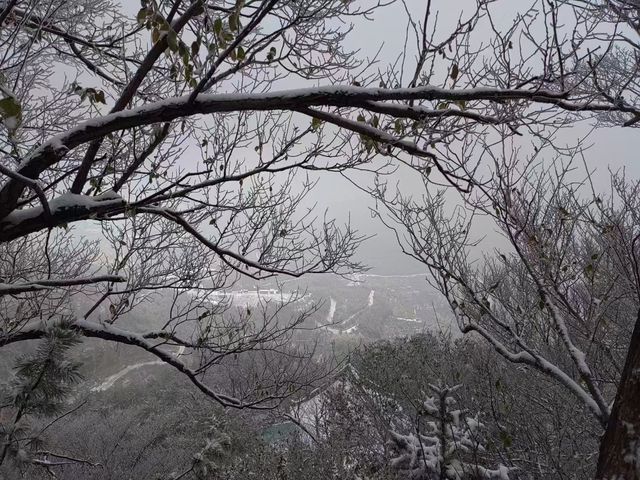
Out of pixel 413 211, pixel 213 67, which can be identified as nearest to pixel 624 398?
pixel 213 67

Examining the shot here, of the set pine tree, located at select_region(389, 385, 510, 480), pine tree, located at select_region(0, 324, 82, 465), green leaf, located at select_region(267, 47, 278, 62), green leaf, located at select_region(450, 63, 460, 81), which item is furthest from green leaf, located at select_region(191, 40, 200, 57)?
pine tree, located at select_region(389, 385, 510, 480)

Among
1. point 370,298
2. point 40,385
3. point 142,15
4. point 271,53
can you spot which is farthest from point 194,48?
point 370,298

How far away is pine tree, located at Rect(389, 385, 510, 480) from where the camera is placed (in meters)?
4.93

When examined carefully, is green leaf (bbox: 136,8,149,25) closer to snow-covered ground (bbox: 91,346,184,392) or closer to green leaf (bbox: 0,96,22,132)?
green leaf (bbox: 0,96,22,132)

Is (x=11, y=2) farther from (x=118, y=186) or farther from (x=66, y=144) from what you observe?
(x=118, y=186)

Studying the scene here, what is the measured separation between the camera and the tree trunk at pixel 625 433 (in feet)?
4.71

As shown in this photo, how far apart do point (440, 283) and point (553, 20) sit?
272cm

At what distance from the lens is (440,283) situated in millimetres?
4266

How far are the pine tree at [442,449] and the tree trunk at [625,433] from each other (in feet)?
8.98

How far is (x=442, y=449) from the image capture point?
528cm

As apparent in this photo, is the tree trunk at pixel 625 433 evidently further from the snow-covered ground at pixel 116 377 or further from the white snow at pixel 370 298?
the white snow at pixel 370 298

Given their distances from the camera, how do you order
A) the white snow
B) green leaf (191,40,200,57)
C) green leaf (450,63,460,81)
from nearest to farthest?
green leaf (191,40,200,57) < green leaf (450,63,460,81) < the white snow

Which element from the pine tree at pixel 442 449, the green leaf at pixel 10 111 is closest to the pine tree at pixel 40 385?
the green leaf at pixel 10 111

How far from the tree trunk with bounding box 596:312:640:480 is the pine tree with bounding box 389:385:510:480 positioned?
108 inches
